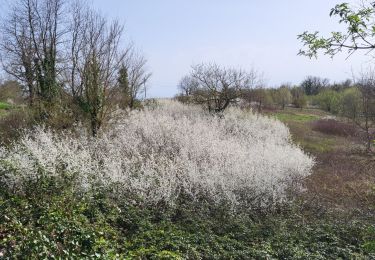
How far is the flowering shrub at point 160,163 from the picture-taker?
7902 millimetres

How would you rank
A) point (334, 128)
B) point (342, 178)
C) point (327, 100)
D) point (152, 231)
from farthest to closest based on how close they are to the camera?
point (327, 100), point (334, 128), point (342, 178), point (152, 231)

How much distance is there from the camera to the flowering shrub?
25.9 ft

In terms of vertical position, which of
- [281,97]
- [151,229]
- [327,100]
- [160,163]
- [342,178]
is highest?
[281,97]

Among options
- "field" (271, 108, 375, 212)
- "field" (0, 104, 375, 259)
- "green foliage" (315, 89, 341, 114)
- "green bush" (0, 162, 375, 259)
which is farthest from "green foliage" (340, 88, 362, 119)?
"green bush" (0, 162, 375, 259)

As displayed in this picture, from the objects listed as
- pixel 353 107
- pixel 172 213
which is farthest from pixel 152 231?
pixel 353 107

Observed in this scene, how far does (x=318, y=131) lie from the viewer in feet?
83.2

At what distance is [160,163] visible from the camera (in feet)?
33.3

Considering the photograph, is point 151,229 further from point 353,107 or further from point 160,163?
point 353,107

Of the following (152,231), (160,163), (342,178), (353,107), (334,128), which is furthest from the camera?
(334,128)

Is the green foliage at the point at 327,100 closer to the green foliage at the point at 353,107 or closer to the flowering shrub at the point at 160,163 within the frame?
the green foliage at the point at 353,107

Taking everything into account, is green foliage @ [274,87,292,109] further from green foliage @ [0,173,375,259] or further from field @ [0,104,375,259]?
green foliage @ [0,173,375,259]

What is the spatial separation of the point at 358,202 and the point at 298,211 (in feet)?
8.41

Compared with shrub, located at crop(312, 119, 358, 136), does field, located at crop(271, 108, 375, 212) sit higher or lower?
lower

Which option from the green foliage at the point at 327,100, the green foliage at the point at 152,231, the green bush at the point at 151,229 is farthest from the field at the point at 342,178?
the green foliage at the point at 327,100
